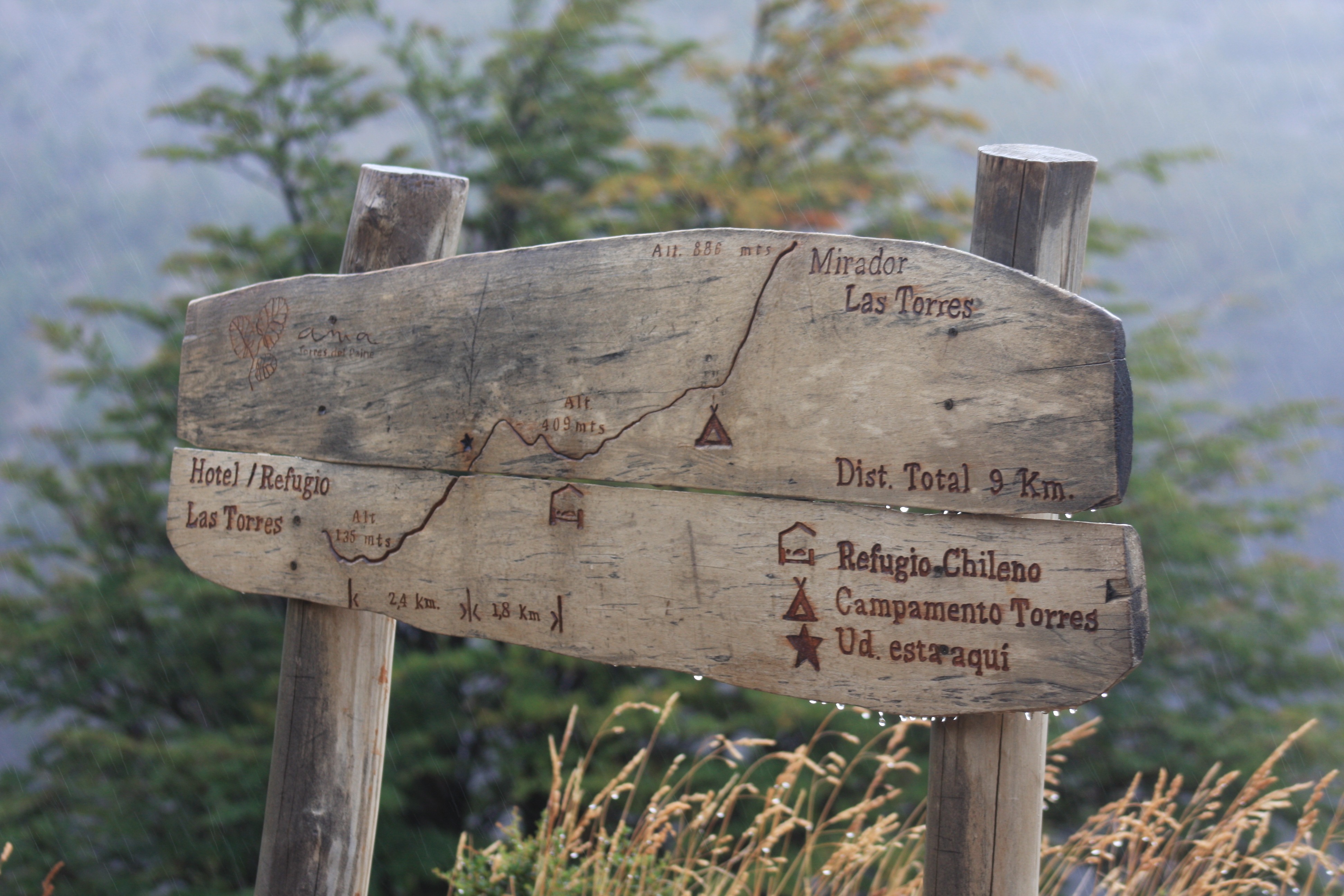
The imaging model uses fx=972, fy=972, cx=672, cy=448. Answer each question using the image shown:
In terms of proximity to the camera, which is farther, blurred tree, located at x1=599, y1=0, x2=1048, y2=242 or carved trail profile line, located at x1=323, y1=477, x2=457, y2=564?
blurred tree, located at x1=599, y1=0, x2=1048, y2=242

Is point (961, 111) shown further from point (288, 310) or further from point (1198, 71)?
point (1198, 71)

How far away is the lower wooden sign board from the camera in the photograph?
137 centimetres

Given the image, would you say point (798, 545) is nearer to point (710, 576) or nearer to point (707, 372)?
point (710, 576)

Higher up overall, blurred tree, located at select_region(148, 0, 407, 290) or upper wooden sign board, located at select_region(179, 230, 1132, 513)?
blurred tree, located at select_region(148, 0, 407, 290)

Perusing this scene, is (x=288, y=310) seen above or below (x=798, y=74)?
below

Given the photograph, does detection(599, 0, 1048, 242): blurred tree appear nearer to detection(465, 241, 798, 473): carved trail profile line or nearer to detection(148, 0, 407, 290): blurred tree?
detection(148, 0, 407, 290): blurred tree

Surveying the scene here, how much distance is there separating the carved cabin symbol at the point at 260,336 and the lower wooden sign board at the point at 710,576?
0.57 feet

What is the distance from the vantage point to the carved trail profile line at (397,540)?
1.78m

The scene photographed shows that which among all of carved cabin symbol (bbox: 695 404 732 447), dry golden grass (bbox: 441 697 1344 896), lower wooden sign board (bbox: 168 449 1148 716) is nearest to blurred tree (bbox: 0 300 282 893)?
dry golden grass (bbox: 441 697 1344 896)

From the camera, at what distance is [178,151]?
6559 mm

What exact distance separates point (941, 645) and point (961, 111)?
5801 mm

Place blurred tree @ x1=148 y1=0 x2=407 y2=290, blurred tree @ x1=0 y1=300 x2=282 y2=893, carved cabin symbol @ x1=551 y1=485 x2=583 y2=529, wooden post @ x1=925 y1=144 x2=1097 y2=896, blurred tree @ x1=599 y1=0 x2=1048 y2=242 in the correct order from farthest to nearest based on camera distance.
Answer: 1. blurred tree @ x1=148 y1=0 x2=407 y2=290
2. blurred tree @ x1=599 y1=0 x2=1048 y2=242
3. blurred tree @ x1=0 y1=300 x2=282 y2=893
4. carved cabin symbol @ x1=551 y1=485 x2=583 y2=529
5. wooden post @ x1=925 y1=144 x2=1097 y2=896

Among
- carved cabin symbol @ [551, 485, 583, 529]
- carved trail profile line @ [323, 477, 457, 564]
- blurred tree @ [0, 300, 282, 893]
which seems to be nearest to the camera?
carved cabin symbol @ [551, 485, 583, 529]

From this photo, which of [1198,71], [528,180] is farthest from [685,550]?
[1198,71]
